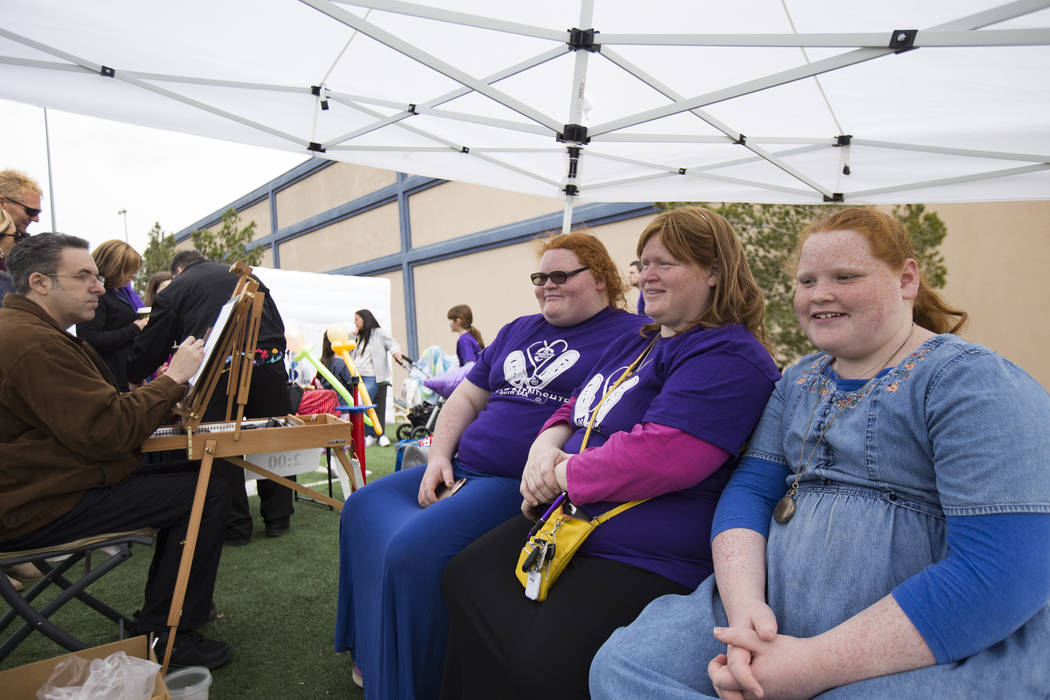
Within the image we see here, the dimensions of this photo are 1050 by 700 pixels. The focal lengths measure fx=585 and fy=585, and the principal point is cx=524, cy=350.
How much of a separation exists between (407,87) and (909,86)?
9.26 feet

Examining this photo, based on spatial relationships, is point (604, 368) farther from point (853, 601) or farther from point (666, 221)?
point (853, 601)

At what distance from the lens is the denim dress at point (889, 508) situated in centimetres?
95

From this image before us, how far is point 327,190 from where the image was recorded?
18.0m

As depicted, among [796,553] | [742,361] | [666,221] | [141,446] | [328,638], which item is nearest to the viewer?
[796,553]

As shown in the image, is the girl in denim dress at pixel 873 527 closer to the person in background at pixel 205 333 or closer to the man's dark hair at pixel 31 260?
the man's dark hair at pixel 31 260

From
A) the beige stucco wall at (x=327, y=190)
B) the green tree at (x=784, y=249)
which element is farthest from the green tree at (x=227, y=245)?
the green tree at (x=784, y=249)

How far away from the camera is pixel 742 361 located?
1471 millimetres

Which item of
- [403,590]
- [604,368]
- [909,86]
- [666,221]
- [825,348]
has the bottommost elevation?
[403,590]

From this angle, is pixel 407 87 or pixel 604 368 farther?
pixel 407 87

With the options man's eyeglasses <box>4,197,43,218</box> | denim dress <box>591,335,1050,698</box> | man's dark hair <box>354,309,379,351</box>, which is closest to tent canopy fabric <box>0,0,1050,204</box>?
man's eyeglasses <box>4,197,43,218</box>

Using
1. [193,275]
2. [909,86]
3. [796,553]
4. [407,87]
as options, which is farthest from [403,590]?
[909,86]

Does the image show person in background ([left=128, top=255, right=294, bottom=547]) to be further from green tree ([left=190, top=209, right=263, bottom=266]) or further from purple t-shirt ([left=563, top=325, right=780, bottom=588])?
green tree ([left=190, top=209, right=263, bottom=266])

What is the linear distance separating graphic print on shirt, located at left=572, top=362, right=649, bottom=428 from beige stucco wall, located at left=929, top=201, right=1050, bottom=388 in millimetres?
4853

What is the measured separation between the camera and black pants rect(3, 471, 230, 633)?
2.02m
